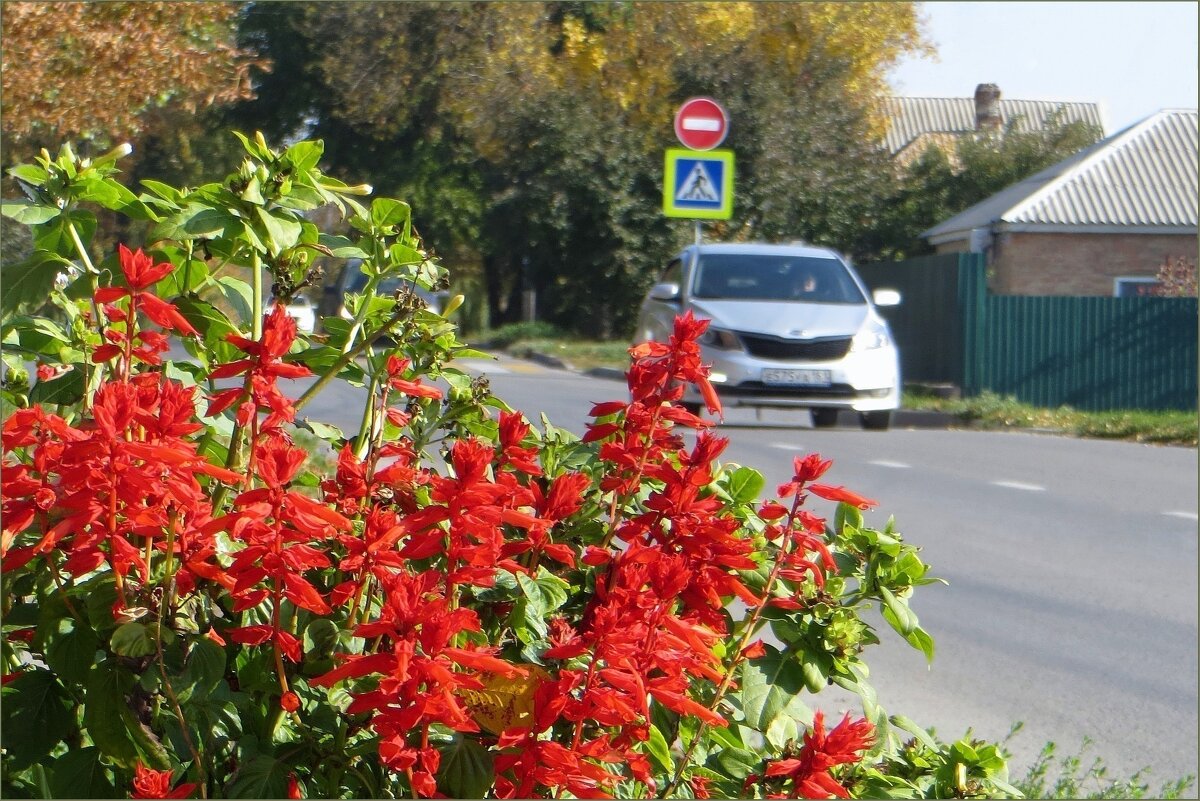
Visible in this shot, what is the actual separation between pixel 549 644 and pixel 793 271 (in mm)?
12758

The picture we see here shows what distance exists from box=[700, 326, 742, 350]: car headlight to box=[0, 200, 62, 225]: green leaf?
11.0 meters

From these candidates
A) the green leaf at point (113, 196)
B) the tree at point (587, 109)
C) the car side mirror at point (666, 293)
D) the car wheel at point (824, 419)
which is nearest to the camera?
the green leaf at point (113, 196)

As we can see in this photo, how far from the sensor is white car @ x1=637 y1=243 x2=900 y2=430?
42.8 ft

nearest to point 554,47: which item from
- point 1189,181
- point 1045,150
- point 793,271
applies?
point 1045,150

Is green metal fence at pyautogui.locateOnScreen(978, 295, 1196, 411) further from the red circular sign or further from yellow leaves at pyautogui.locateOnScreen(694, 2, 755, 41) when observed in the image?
yellow leaves at pyautogui.locateOnScreen(694, 2, 755, 41)

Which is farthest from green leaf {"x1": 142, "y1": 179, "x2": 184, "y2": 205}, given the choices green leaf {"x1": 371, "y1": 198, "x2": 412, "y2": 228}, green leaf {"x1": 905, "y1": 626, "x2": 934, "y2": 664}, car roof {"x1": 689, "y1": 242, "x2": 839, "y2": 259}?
car roof {"x1": 689, "y1": 242, "x2": 839, "y2": 259}

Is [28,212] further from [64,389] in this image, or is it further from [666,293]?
[666,293]

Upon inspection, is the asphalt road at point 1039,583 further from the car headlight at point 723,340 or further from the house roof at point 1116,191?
the house roof at point 1116,191

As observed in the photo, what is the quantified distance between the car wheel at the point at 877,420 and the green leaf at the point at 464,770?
12.7m

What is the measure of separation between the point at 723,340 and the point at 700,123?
13.9 feet

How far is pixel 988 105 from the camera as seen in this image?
4200 centimetres

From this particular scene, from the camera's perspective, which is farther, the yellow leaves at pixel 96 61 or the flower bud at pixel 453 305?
the yellow leaves at pixel 96 61

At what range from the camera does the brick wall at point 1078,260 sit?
29025 millimetres

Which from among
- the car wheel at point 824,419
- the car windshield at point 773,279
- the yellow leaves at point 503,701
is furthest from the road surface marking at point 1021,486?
the yellow leaves at point 503,701
